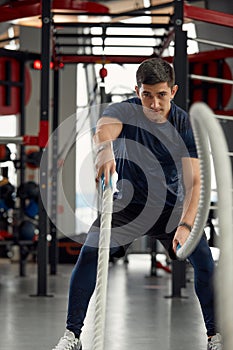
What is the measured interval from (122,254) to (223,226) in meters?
1.99

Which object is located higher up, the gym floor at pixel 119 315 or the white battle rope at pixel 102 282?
the white battle rope at pixel 102 282

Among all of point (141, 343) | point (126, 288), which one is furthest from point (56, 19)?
point (141, 343)

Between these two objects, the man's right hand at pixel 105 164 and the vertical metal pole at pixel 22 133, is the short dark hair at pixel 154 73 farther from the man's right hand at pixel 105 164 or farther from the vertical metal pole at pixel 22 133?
the vertical metal pole at pixel 22 133

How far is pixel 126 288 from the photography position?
6.42 meters

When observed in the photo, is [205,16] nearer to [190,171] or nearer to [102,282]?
[190,171]

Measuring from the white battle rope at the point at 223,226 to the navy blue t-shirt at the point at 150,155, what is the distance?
5.80ft

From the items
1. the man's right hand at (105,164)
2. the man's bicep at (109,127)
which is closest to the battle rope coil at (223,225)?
the man's right hand at (105,164)

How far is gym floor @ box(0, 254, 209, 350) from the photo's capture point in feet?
13.0

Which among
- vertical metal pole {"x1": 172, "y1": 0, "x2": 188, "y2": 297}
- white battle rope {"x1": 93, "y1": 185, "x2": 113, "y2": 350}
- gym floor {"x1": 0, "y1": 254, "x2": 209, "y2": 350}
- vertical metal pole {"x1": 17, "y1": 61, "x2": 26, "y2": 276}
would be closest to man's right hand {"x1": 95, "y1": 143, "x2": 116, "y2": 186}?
white battle rope {"x1": 93, "y1": 185, "x2": 113, "y2": 350}

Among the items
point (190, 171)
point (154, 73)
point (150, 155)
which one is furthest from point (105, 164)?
point (150, 155)

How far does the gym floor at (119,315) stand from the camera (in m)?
3.96

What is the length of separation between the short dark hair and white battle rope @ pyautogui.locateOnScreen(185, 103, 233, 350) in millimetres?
1489

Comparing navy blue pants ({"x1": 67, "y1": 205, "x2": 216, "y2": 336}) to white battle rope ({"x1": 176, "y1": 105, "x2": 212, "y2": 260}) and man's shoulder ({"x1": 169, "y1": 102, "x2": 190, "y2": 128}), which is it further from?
white battle rope ({"x1": 176, "y1": 105, "x2": 212, "y2": 260})

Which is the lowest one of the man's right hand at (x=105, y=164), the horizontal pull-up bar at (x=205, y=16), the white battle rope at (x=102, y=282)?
the white battle rope at (x=102, y=282)
